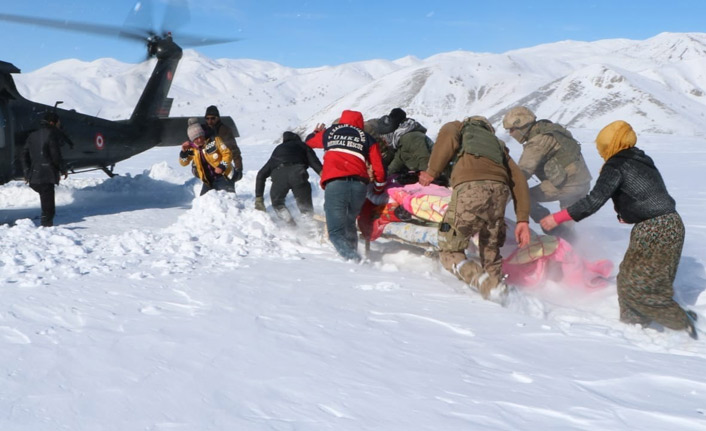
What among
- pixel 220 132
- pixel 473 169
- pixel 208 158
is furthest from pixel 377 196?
pixel 220 132

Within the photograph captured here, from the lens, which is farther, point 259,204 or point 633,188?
point 259,204

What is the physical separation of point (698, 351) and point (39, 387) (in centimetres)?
371

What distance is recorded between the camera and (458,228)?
14.5 feet

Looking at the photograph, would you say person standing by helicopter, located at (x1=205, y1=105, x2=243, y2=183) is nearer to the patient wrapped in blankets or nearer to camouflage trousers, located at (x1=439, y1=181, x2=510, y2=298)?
the patient wrapped in blankets

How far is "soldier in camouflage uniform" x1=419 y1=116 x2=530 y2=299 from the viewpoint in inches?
171

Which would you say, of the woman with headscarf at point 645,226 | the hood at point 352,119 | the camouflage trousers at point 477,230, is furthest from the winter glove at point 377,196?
the woman with headscarf at point 645,226

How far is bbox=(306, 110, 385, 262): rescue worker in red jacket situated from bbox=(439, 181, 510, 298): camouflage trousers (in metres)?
1.18

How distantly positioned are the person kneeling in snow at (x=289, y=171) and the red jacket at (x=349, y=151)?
1.11 m

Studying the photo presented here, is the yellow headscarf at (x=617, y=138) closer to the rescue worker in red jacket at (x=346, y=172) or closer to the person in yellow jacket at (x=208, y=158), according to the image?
the rescue worker in red jacket at (x=346, y=172)

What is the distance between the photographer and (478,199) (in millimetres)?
4332

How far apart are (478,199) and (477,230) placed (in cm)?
27

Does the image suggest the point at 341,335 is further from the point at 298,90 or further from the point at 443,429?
the point at 298,90

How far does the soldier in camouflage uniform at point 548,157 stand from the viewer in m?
5.77

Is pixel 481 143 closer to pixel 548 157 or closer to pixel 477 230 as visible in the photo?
pixel 477 230
